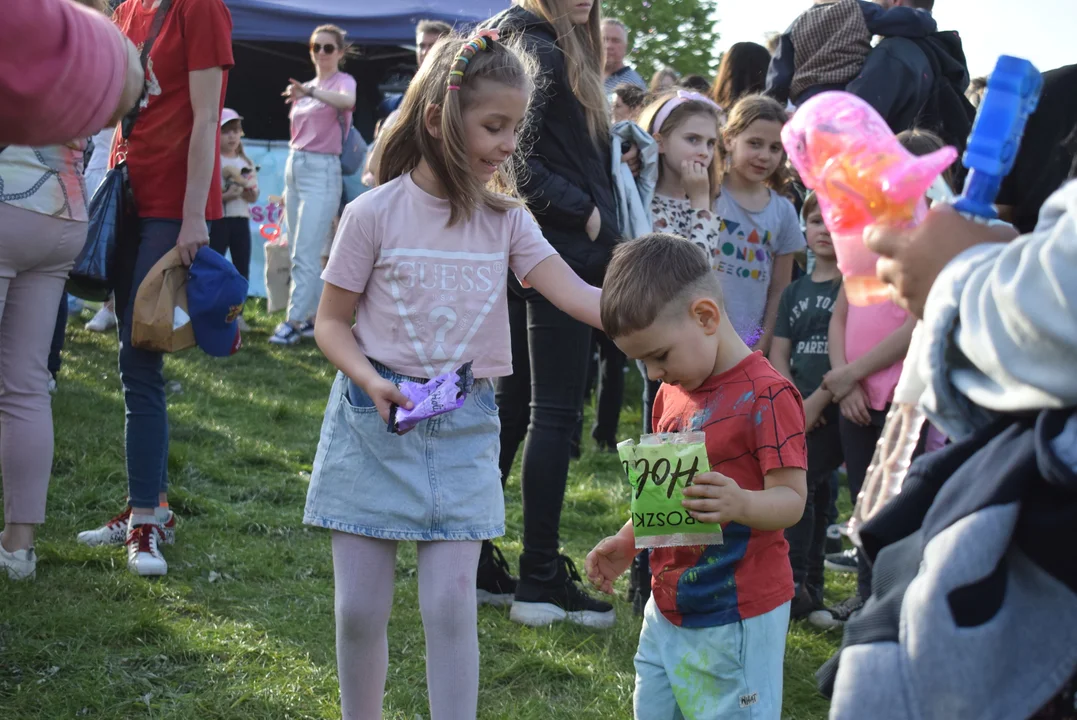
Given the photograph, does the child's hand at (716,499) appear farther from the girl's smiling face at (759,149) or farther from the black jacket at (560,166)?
the girl's smiling face at (759,149)

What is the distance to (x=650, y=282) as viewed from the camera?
7.36ft

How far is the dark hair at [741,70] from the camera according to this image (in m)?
5.75

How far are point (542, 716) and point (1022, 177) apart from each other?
6.16ft

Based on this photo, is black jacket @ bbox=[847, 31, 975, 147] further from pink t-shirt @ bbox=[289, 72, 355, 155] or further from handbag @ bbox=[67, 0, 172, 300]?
pink t-shirt @ bbox=[289, 72, 355, 155]

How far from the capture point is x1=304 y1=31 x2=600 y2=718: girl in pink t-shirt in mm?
2498

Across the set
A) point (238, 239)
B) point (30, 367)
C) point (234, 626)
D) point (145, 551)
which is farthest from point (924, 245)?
point (238, 239)

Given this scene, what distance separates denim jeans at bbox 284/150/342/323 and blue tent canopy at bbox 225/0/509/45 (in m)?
2.71

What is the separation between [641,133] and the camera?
4.10 meters

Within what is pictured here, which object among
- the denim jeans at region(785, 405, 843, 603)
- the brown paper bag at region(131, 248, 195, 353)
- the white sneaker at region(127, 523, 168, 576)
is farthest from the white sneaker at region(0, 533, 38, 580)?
the denim jeans at region(785, 405, 843, 603)

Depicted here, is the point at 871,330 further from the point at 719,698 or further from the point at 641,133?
the point at 719,698

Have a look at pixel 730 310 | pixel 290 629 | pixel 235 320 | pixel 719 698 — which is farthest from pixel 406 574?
pixel 719 698

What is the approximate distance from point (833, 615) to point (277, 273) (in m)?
7.01

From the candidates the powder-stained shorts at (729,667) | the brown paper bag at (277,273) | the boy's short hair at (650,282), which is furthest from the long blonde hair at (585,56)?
the brown paper bag at (277,273)

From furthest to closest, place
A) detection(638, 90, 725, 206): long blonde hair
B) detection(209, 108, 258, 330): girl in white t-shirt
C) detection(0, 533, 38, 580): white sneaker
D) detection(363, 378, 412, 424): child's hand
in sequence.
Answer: detection(209, 108, 258, 330): girl in white t-shirt
detection(638, 90, 725, 206): long blonde hair
detection(0, 533, 38, 580): white sneaker
detection(363, 378, 412, 424): child's hand
